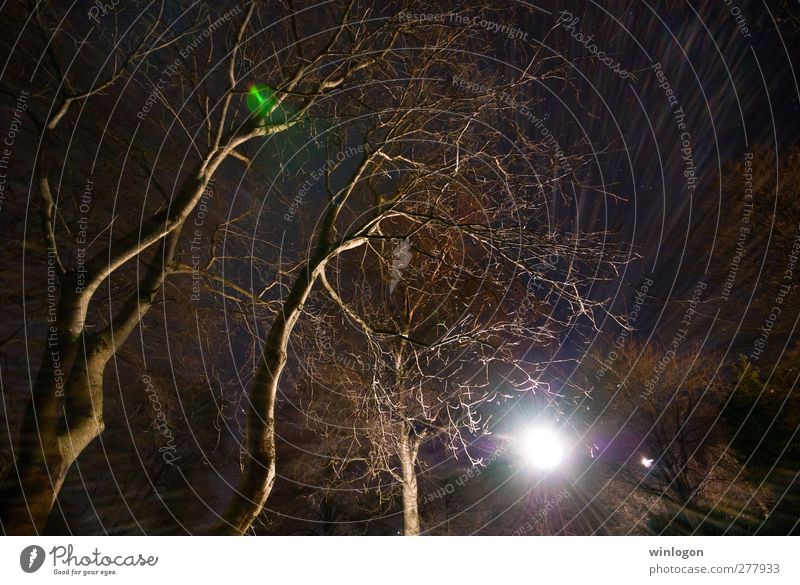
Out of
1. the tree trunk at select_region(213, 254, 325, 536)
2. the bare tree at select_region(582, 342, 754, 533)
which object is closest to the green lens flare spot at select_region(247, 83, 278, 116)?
the tree trunk at select_region(213, 254, 325, 536)

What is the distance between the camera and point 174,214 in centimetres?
615

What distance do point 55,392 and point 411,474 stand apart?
22.9 ft

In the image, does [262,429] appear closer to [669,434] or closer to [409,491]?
[409,491]

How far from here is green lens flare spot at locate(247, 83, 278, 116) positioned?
257 inches

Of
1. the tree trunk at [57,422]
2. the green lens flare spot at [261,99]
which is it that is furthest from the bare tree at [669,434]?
the tree trunk at [57,422]

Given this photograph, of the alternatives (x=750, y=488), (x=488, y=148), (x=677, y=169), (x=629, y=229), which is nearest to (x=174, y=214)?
(x=488, y=148)

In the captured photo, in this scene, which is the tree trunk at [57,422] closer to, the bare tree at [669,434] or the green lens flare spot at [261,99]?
the green lens flare spot at [261,99]
